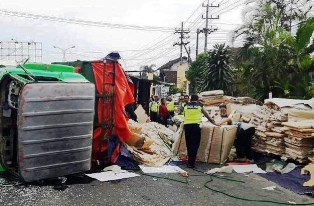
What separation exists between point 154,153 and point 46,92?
3956mm

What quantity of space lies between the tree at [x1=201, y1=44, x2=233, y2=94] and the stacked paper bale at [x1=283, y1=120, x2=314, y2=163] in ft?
42.8

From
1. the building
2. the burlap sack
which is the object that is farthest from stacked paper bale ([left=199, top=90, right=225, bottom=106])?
the building

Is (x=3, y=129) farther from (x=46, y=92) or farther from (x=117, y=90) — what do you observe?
(x=117, y=90)

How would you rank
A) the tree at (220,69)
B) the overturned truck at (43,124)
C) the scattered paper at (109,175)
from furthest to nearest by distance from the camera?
1. the tree at (220,69)
2. the scattered paper at (109,175)
3. the overturned truck at (43,124)

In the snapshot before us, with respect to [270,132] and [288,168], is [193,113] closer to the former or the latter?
[270,132]

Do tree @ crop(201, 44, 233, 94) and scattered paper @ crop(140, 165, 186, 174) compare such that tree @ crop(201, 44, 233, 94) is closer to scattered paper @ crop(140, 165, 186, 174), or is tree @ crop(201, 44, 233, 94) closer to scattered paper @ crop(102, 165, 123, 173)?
scattered paper @ crop(140, 165, 186, 174)

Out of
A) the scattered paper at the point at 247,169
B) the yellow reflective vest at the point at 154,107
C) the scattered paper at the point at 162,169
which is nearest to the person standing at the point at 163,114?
the yellow reflective vest at the point at 154,107

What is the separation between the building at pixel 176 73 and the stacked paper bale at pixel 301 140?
37214mm

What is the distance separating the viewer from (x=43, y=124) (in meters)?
6.00

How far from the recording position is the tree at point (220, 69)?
22.0 meters

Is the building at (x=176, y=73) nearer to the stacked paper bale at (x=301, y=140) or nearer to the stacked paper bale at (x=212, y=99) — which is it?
the stacked paper bale at (x=212, y=99)

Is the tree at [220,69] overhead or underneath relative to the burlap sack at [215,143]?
overhead

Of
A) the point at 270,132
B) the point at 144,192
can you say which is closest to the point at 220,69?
the point at 270,132

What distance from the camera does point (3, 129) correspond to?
21.0 ft
